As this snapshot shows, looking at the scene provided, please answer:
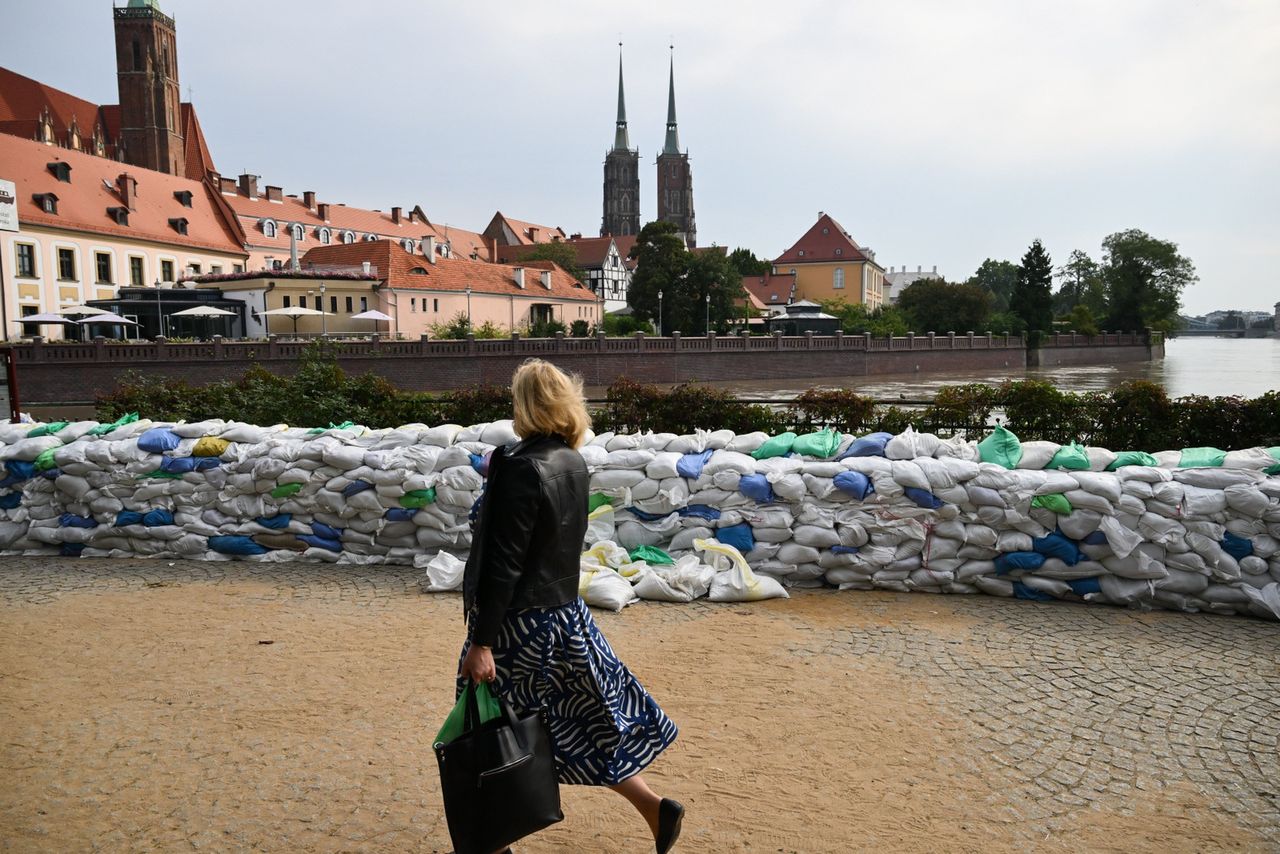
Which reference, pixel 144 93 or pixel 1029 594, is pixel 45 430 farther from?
pixel 144 93

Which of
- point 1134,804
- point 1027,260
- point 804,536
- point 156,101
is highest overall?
point 156,101

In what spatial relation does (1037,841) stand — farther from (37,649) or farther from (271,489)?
(271,489)

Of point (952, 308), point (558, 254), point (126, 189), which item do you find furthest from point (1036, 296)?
point (126, 189)

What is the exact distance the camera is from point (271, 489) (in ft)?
24.0

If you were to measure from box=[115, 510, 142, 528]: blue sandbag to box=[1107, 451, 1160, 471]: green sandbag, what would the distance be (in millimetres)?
7459

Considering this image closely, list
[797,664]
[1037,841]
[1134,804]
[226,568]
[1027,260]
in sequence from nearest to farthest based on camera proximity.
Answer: [1037,841] → [1134,804] → [797,664] → [226,568] → [1027,260]

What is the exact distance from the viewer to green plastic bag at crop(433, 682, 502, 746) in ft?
9.61

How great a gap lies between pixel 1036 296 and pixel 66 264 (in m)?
62.9

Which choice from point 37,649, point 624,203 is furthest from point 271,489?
point 624,203

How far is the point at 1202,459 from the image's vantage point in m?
6.20

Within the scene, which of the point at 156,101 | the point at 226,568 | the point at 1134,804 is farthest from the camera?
the point at 156,101

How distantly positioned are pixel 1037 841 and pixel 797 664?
184 cm

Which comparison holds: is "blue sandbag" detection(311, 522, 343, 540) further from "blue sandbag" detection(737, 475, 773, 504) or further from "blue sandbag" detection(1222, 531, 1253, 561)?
"blue sandbag" detection(1222, 531, 1253, 561)

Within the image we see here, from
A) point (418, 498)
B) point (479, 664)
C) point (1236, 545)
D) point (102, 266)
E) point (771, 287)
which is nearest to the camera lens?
point (479, 664)
